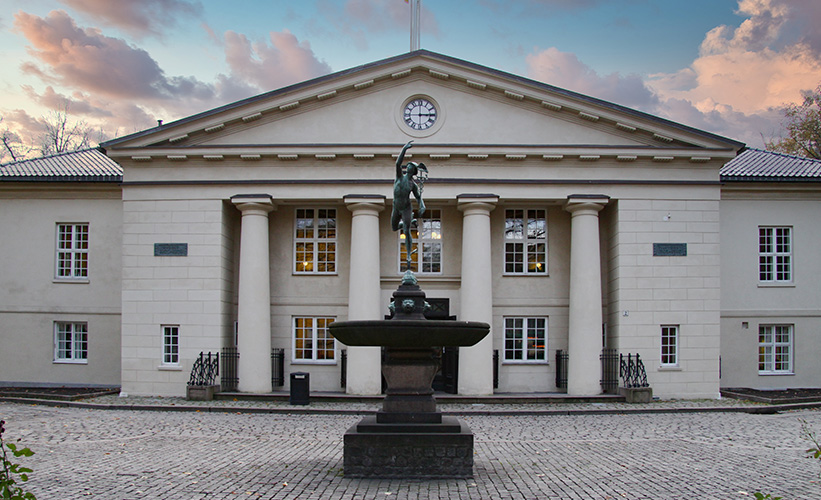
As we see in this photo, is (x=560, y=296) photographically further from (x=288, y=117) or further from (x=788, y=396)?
(x=288, y=117)

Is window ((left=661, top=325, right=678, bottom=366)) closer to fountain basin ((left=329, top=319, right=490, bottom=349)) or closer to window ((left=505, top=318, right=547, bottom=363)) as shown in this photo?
window ((left=505, top=318, right=547, bottom=363))

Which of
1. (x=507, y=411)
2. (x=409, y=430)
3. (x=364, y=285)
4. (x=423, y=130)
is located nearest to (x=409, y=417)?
(x=409, y=430)

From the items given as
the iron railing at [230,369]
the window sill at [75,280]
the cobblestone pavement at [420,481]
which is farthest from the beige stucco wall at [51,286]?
the cobblestone pavement at [420,481]

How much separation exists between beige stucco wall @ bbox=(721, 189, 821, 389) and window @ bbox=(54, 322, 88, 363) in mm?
23741

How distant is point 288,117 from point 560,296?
1145cm

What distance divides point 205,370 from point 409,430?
14.3 m

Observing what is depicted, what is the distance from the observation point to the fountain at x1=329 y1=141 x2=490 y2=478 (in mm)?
10391

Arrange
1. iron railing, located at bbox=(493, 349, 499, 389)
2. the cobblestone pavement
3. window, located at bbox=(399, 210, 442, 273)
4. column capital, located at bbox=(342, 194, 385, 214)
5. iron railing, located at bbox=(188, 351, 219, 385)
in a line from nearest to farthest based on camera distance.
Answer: the cobblestone pavement, iron railing, located at bbox=(188, 351, 219, 385), column capital, located at bbox=(342, 194, 385, 214), iron railing, located at bbox=(493, 349, 499, 389), window, located at bbox=(399, 210, 442, 273)

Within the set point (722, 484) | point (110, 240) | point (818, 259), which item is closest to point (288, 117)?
point (110, 240)

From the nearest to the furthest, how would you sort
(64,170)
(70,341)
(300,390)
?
1. (300,390)
2. (70,341)
3. (64,170)

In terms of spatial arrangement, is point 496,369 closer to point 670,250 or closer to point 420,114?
point 670,250

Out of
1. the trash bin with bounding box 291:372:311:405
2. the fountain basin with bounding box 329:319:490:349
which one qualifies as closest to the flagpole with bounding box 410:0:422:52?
the trash bin with bounding box 291:372:311:405

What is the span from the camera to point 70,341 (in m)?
26.6

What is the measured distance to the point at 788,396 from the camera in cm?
2255
